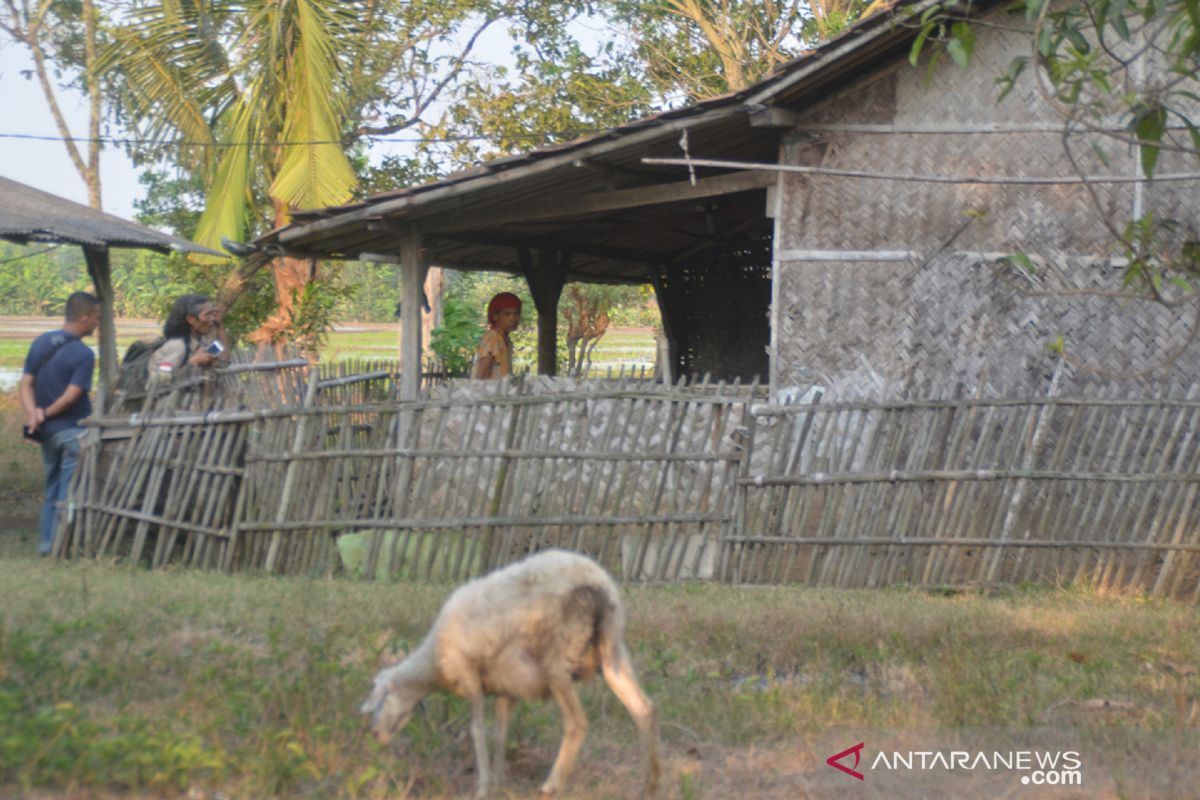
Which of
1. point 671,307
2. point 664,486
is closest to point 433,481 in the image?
point 664,486

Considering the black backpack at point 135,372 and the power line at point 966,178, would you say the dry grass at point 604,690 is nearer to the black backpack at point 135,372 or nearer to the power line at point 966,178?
the power line at point 966,178

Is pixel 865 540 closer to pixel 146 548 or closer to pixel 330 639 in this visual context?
pixel 330 639

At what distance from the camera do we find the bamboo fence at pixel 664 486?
337 inches

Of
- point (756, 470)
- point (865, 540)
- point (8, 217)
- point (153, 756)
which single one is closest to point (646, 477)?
point (756, 470)

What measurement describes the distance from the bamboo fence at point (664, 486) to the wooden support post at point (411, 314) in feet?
5.47

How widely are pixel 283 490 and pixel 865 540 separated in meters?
4.14

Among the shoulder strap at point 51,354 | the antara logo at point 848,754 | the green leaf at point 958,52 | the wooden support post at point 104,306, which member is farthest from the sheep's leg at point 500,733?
the wooden support post at point 104,306

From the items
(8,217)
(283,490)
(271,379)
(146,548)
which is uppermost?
(8,217)

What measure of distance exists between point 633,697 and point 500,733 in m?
0.56

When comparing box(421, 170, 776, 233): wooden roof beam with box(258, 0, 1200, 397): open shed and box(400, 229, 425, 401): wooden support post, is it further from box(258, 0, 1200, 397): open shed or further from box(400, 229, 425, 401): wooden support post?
box(400, 229, 425, 401): wooden support post

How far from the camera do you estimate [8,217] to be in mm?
10852

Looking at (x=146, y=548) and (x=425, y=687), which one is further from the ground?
(x=425, y=687)

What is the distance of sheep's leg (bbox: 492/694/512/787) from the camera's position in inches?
194

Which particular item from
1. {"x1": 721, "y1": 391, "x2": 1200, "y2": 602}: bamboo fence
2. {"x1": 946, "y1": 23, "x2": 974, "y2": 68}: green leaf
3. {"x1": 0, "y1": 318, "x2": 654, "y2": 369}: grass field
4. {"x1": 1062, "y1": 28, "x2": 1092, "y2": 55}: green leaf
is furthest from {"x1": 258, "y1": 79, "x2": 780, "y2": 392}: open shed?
{"x1": 0, "y1": 318, "x2": 654, "y2": 369}: grass field
